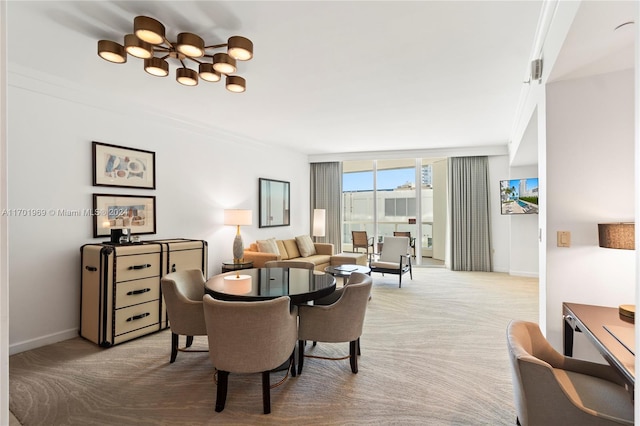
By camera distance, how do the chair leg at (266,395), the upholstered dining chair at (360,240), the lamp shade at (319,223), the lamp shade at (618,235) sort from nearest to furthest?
the lamp shade at (618,235) → the chair leg at (266,395) → the upholstered dining chair at (360,240) → the lamp shade at (319,223)

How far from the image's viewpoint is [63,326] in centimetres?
344

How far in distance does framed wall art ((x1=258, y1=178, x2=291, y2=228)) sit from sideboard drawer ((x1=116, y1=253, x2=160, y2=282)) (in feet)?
9.37

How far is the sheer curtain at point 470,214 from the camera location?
23.3 ft

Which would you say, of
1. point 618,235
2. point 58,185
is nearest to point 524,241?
point 618,235

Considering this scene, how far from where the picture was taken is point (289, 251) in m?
6.52

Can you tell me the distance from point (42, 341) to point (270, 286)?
2429 millimetres

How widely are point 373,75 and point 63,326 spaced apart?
13.3 ft

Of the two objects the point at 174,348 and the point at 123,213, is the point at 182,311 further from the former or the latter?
the point at 123,213

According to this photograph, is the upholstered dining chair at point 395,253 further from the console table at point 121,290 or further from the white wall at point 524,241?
the console table at point 121,290

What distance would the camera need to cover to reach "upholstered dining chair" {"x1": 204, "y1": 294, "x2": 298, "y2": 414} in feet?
6.83

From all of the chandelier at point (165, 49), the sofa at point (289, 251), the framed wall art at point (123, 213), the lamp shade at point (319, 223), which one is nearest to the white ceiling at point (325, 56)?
the chandelier at point (165, 49)

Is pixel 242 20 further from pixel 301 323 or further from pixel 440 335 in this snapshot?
pixel 440 335

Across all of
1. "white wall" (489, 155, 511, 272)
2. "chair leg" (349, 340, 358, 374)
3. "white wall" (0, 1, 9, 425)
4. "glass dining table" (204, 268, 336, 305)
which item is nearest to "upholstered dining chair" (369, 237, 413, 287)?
"white wall" (489, 155, 511, 272)

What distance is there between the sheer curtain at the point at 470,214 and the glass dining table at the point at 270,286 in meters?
4.94
